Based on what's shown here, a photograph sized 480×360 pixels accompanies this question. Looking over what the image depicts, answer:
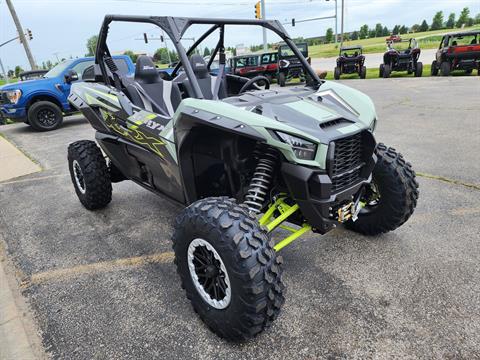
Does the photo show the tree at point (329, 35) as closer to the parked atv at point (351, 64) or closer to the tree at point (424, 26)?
the tree at point (424, 26)

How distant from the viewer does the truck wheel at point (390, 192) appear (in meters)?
2.97

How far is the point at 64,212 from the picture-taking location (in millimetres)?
4418

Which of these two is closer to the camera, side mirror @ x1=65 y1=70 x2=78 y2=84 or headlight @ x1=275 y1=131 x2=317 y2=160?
headlight @ x1=275 y1=131 x2=317 y2=160

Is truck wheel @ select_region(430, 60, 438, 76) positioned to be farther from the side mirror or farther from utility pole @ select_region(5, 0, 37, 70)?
utility pole @ select_region(5, 0, 37, 70)

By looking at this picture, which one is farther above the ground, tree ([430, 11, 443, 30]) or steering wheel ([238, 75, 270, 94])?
steering wheel ([238, 75, 270, 94])

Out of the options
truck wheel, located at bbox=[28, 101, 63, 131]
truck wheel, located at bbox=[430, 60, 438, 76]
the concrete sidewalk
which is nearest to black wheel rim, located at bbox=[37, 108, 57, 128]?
truck wheel, located at bbox=[28, 101, 63, 131]

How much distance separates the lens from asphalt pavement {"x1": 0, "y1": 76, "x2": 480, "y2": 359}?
221 cm

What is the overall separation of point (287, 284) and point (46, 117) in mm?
9687

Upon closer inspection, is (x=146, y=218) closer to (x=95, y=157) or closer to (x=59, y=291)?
(x=95, y=157)

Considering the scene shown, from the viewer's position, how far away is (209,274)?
2252mm

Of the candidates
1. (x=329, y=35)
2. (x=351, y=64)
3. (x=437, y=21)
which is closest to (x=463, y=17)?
(x=437, y=21)

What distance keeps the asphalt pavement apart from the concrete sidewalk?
1451 mm

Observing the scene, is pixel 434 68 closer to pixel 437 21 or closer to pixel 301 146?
pixel 301 146

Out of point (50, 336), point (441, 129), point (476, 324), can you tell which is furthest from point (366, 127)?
point (441, 129)
